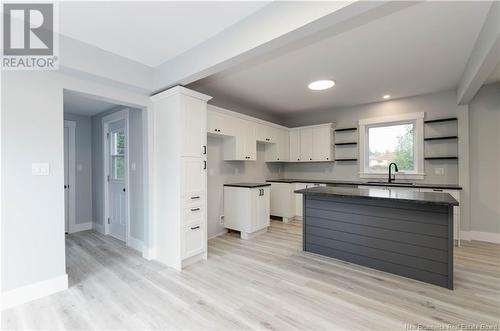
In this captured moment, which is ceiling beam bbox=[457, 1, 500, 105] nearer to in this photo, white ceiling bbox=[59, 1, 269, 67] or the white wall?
white ceiling bbox=[59, 1, 269, 67]

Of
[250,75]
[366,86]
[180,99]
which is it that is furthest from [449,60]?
[180,99]

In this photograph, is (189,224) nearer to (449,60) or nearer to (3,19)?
(3,19)

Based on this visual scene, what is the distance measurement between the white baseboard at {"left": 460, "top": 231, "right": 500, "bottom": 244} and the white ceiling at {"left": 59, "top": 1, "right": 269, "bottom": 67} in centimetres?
467

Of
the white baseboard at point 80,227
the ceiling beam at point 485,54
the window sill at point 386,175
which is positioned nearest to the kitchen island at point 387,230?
the ceiling beam at point 485,54

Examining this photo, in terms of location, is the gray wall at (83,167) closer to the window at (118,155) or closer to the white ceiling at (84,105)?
the white ceiling at (84,105)

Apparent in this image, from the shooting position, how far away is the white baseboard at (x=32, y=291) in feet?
6.70

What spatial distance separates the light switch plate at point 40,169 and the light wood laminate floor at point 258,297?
47.7 inches

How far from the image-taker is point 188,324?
5.94 ft

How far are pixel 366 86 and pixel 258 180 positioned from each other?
9.13 feet

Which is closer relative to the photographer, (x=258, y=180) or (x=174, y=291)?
(x=174, y=291)

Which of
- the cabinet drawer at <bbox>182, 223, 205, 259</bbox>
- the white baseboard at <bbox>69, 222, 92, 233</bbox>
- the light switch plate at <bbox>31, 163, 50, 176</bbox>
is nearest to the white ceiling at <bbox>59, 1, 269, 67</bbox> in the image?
the light switch plate at <bbox>31, 163, 50, 176</bbox>

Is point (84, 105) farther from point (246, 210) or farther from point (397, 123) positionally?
point (397, 123)

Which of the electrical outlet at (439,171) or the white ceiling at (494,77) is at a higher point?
the white ceiling at (494,77)

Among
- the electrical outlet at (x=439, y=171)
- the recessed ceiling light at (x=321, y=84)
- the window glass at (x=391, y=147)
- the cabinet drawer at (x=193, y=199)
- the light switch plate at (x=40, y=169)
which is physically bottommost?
the cabinet drawer at (x=193, y=199)
